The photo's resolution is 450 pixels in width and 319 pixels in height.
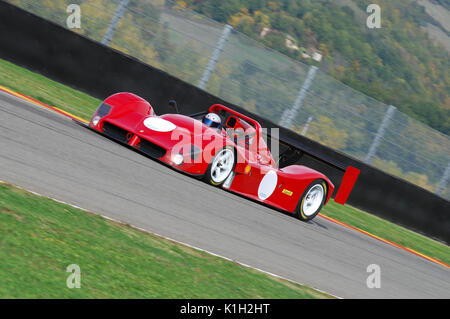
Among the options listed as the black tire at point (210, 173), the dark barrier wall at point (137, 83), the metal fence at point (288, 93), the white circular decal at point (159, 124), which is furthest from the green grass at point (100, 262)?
the metal fence at point (288, 93)

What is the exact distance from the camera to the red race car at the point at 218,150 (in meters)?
8.06

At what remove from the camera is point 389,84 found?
57.1m

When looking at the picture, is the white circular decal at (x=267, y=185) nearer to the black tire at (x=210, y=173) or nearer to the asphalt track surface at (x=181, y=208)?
the asphalt track surface at (x=181, y=208)

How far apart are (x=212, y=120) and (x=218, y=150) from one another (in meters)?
0.86

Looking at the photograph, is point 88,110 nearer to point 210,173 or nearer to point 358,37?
point 210,173

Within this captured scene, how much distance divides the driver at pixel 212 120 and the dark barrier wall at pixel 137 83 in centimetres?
409

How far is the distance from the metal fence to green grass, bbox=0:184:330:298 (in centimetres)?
789

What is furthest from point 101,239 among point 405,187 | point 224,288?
point 405,187

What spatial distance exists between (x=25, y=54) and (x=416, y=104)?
71.0 ft

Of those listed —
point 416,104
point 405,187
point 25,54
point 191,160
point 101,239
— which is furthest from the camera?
point 416,104

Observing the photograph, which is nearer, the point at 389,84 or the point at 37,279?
the point at 37,279

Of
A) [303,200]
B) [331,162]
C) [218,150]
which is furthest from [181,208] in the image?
[331,162]

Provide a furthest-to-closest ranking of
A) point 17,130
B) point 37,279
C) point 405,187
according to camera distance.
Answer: point 405,187 < point 17,130 < point 37,279

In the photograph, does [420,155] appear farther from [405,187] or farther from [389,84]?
[389,84]
